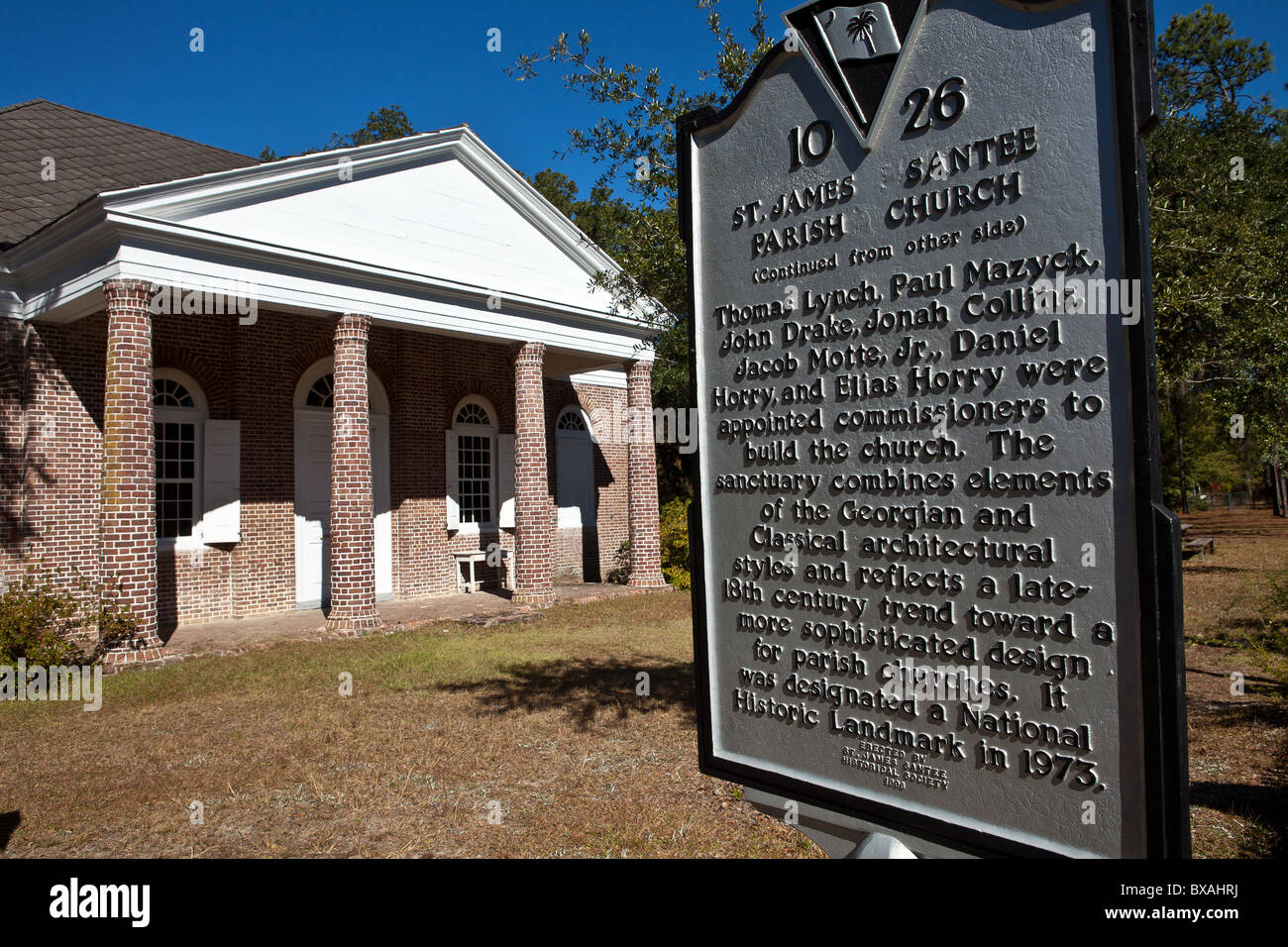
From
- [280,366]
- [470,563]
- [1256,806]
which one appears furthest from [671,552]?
[1256,806]

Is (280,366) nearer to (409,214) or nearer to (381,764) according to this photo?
(409,214)

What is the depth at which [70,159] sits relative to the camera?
1384 centimetres

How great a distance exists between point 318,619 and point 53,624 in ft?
12.7

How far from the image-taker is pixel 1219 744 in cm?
629

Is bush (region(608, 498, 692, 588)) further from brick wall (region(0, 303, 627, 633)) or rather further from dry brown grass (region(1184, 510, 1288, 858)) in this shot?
dry brown grass (region(1184, 510, 1288, 858))

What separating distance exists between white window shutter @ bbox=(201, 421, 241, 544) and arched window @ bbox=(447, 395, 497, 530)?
Answer: 4.24 meters

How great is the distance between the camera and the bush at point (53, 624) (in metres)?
9.35

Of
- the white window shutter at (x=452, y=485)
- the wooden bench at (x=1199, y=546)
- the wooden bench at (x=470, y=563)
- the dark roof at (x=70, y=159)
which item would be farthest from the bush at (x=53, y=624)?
the wooden bench at (x=1199, y=546)

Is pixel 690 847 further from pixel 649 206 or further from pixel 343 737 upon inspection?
pixel 649 206

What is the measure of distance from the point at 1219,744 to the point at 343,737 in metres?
7.11

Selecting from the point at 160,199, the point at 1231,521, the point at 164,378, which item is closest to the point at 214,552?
the point at 164,378

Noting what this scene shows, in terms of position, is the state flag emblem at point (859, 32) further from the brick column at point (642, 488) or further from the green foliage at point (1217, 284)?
the brick column at point (642, 488)

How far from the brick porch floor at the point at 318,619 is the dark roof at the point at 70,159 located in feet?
20.2

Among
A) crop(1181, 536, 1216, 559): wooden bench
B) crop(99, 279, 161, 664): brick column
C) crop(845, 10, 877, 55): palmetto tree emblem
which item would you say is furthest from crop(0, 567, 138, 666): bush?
crop(1181, 536, 1216, 559): wooden bench
